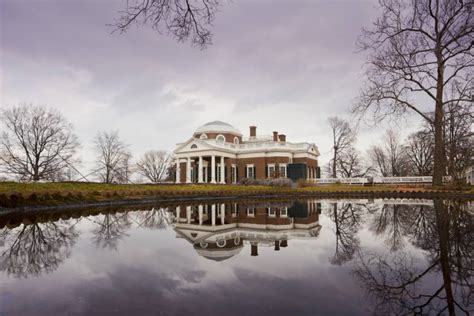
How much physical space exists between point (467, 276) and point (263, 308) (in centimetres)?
226

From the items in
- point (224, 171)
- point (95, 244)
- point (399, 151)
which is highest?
point (399, 151)

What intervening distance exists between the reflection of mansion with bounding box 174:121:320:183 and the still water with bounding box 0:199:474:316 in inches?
1165

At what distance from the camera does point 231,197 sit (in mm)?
18578

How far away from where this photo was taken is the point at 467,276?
9.79ft

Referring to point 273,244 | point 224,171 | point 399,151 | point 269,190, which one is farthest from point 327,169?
point 273,244

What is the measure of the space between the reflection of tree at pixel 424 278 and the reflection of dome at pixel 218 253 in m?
1.64

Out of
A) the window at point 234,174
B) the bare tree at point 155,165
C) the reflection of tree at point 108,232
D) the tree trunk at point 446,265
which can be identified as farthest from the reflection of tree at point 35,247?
the bare tree at point 155,165

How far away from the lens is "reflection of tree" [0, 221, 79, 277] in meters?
3.57

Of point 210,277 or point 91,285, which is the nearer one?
point 91,285

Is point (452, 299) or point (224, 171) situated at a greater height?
point (224, 171)

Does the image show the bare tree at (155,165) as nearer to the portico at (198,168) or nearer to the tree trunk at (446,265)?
the portico at (198,168)

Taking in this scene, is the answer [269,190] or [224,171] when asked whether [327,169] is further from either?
[269,190]

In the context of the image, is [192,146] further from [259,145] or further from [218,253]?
[218,253]

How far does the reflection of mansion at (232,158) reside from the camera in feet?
119
